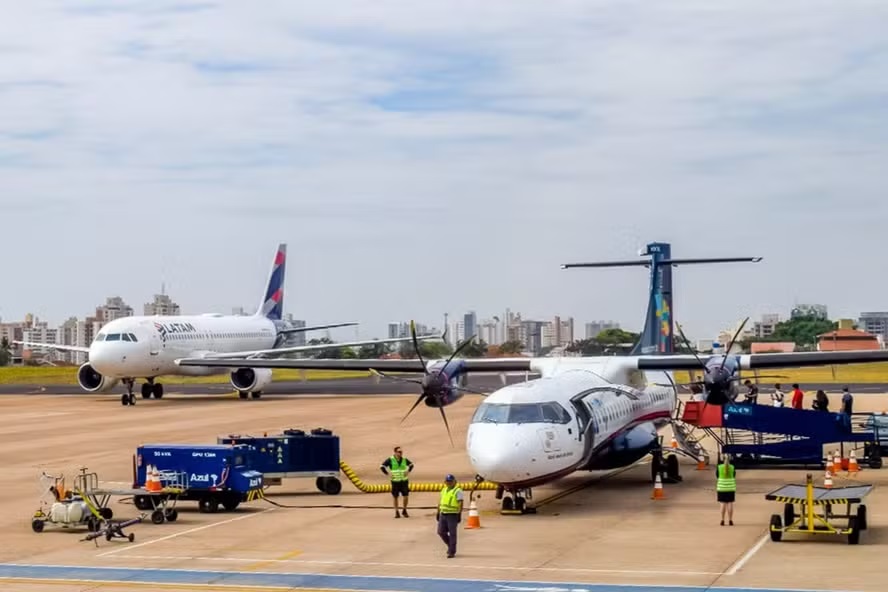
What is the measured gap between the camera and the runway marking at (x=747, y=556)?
17.8 m

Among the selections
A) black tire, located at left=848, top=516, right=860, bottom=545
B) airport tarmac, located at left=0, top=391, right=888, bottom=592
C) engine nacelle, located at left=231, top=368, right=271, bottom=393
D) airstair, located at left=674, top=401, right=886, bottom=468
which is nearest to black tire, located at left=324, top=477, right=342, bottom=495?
airport tarmac, located at left=0, top=391, right=888, bottom=592

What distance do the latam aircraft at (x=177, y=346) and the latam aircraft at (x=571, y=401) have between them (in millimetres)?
21910

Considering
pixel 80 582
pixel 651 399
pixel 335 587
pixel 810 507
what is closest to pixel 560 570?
pixel 335 587

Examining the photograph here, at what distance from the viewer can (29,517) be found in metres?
24.6

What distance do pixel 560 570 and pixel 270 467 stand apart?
10863mm

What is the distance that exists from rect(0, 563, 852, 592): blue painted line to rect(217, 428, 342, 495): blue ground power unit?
8304 mm

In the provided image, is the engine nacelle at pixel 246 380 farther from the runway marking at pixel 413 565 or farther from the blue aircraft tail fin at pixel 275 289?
the runway marking at pixel 413 565

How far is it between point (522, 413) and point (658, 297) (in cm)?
1469

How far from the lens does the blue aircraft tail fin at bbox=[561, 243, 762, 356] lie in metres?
37.1

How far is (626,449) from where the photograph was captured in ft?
92.9

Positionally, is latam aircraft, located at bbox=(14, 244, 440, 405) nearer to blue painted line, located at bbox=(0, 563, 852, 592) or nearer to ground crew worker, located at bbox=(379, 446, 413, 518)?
ground crew worker, located at bbox=(379, 446, 413, 518)

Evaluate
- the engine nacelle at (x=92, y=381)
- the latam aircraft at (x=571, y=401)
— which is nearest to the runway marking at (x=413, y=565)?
the latam aircraft at (x=571, y=401)

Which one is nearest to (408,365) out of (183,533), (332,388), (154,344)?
(183,533)

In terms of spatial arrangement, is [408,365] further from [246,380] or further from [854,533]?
[246,380]
